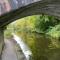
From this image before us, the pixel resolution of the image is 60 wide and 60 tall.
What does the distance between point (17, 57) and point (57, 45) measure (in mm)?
5443

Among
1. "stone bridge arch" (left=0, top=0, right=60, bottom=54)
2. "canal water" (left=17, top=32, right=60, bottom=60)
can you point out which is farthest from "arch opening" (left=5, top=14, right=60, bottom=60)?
"stone bridge arch" (left=0, top=0, right=60, bottom=54)

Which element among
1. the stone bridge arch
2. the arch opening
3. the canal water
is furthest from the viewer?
the arch opening

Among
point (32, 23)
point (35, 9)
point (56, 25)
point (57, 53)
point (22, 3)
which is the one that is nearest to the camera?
point (22, 3)

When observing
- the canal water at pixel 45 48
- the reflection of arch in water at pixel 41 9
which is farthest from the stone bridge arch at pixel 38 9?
the canal water at pixel 45 48

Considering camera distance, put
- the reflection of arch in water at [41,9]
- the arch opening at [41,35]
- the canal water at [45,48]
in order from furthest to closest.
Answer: the arch opening at [41,35] < the canal water at [45,48] < the reflection of arch in water at [41,9]

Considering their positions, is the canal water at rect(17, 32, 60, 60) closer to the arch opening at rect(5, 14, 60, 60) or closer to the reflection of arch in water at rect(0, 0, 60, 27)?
the arch opening at rect(5, 14, 60, 60)

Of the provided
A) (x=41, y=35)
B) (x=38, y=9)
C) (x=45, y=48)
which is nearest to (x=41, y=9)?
(x=38, y=9)

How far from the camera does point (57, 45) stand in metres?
15.5

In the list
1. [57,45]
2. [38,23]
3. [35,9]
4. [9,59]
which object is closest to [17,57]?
[9,59]

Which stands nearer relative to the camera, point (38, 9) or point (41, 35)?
point (38, 9)

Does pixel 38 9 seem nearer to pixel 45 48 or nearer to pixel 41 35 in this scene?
pixel 45 48

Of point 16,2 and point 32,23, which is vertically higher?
point 16,2

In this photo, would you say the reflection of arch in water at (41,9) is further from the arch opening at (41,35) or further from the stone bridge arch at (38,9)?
the arch opening at (41,35)

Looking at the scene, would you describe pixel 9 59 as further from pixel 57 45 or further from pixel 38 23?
pixel 38 23
